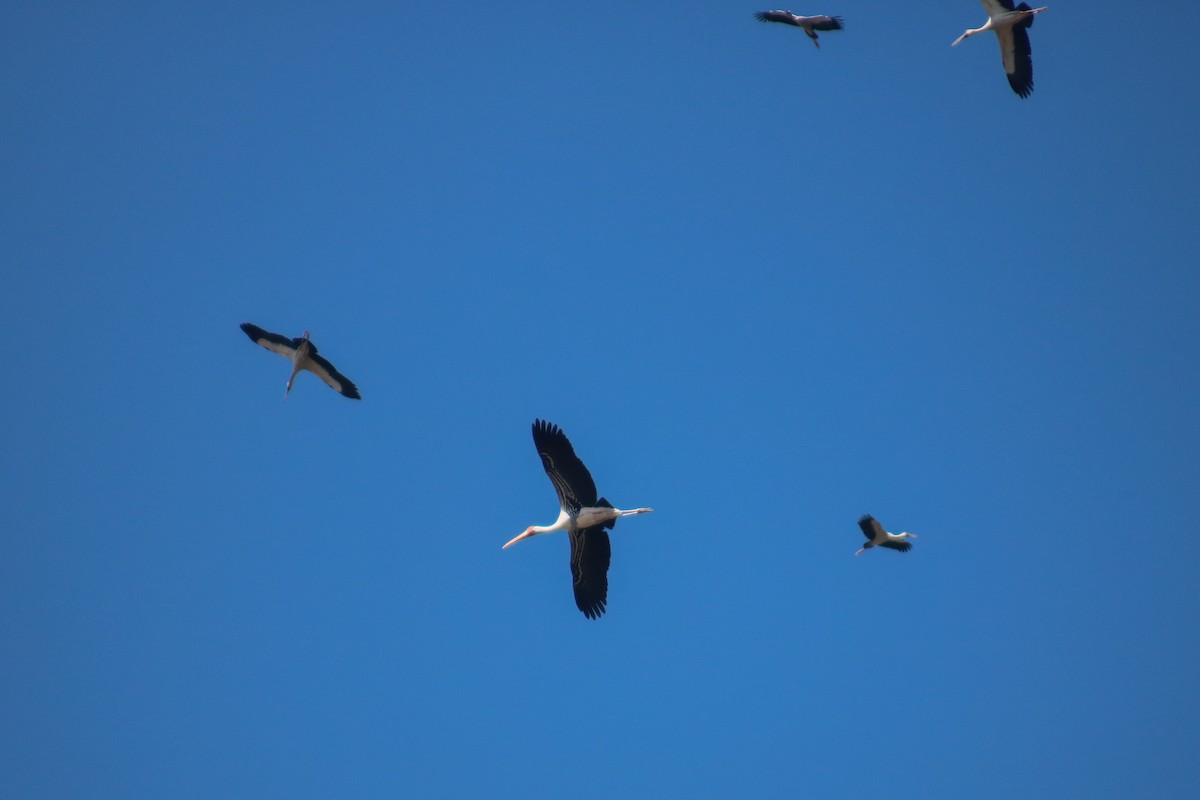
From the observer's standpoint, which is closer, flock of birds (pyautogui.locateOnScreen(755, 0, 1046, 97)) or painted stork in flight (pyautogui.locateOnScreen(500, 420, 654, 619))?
painted stork in flight (pyautogui.locateOnScreen(500, 420, 654, 619))

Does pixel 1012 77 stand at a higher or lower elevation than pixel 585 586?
higher

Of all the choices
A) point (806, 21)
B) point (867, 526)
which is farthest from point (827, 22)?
point (867, 526)

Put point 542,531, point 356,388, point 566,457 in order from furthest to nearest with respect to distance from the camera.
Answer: point 356,388, point 542,531, point 566,457

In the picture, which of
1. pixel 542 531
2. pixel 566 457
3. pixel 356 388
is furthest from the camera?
pixel 356 388

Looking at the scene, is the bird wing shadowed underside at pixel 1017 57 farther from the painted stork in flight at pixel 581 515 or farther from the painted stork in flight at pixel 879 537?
the painted stork in flight at pixel 581 515

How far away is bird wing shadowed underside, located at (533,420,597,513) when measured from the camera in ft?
60.0

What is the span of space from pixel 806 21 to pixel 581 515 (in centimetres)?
1199

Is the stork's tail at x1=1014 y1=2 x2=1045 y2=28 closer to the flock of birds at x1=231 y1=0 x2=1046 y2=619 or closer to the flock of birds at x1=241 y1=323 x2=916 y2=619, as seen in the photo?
the flock of birds at x1=231 y1=0 x2=1046 y2=619

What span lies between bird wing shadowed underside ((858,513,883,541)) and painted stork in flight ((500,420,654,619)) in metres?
7.21

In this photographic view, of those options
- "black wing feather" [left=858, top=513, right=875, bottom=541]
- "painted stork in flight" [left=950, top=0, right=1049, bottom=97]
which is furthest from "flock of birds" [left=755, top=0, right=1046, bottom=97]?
"black wing feather" [left=858, top=513, right=875, bottom=541]

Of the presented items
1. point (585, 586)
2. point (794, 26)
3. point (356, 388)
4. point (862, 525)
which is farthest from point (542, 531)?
point (794, 26)

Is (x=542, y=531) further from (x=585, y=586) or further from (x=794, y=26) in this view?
(x=794, y=26)

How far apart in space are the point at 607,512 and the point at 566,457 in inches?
44.4

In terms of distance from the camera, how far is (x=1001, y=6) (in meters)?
24.2
